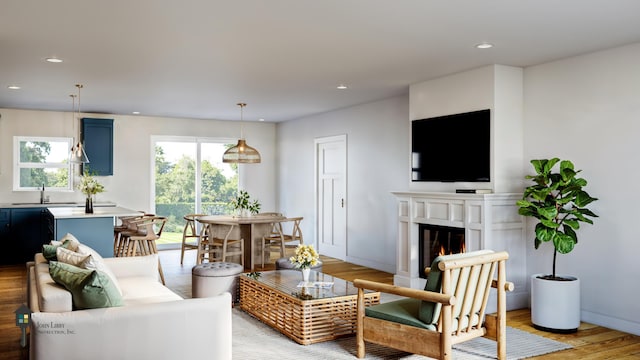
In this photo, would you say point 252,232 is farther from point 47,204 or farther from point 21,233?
point 21,233

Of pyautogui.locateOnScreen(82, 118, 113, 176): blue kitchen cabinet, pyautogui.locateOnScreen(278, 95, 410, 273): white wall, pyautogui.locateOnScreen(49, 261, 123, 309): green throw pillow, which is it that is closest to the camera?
pyautogui.locateOnScreen(49, 261, 123, 309): green throw pillow

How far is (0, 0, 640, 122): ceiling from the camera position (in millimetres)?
3611

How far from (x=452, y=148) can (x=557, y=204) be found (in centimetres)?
135

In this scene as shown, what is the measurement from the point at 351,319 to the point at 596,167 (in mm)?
2677

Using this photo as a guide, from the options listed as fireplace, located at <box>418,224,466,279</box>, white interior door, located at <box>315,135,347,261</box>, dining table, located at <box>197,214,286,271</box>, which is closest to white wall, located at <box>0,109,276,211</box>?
white interior door, located at <box>315,135,347,261</box>

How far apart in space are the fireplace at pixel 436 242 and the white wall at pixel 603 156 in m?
0.84

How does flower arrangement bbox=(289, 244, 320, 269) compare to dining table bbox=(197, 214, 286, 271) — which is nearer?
flower arrangement bbox=(289, 244, 320, 269)

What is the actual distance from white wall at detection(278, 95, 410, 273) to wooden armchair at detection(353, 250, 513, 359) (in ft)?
11.6

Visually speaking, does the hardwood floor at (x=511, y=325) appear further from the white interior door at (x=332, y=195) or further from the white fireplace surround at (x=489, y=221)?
the white interior door at (x=332, y=195)

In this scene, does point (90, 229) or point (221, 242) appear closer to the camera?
point (90, 229)

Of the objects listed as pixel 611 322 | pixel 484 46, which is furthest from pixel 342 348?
pixel 484 46

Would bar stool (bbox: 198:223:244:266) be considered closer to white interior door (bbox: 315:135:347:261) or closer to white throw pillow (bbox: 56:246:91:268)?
white interior door (bbox: 315:135:347:261)

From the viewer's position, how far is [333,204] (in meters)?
8.98

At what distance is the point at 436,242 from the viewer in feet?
19.5
